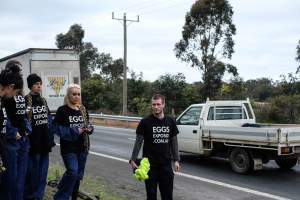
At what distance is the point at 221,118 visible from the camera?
13.4 m

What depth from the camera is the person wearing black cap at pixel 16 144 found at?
6133 mm

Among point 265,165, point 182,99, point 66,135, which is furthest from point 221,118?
point 182,99

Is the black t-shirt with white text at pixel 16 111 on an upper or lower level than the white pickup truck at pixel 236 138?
upper

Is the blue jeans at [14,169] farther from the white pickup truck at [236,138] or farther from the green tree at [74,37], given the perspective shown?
the green tree at [74,37]

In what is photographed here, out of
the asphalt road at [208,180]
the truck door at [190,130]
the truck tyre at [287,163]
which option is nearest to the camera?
the asphalt road at [208,180]

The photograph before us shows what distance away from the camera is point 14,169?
618 cm

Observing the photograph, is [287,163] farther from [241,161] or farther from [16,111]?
[16,111]

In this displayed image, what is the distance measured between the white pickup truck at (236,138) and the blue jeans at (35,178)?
546 centimetres

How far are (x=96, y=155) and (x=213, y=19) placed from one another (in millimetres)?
24098

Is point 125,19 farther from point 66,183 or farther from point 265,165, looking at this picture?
point 66,183

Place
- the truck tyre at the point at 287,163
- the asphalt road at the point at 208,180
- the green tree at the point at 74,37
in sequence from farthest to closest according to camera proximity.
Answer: the green tree at the point at 74,37, the truck tyre at the point at 287,163, the asphalt road at the point at 208,180

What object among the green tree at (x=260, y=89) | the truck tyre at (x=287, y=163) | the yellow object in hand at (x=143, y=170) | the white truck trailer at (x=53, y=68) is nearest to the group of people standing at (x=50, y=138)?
the yellow object in hand at (x=143, y=170)

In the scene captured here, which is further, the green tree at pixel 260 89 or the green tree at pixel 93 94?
the green tree at pixel 260 89

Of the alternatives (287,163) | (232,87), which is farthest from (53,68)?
(232,87)
